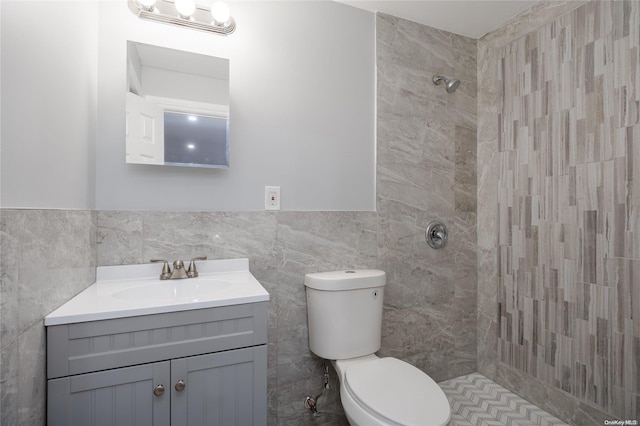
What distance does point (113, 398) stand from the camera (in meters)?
0.95

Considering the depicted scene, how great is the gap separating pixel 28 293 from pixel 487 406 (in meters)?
2.16

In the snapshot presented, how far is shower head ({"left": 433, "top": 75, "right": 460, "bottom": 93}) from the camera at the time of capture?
188 cm

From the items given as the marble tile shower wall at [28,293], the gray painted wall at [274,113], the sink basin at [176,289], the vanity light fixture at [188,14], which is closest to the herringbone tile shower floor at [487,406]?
the gray painted wall at [274,113]

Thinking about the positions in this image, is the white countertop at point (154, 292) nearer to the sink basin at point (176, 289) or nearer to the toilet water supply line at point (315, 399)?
the sink basin at point (176, 289)

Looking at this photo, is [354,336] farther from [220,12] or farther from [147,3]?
[147,3]

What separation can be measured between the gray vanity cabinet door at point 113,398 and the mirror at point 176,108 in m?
0.84

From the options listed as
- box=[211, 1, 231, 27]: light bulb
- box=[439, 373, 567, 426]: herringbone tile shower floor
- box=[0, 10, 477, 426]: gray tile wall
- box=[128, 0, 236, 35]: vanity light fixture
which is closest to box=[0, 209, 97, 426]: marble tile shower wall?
box=[0, 10, 477, 426]: gray tile wall

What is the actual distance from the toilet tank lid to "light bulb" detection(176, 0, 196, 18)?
1.31m

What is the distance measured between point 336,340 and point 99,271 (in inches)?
42.8

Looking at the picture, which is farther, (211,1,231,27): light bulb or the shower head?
the shower head

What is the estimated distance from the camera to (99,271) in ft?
4.38

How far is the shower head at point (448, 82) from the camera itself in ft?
6.16

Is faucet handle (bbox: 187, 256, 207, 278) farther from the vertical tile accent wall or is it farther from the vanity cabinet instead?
the vertical tile accent wall

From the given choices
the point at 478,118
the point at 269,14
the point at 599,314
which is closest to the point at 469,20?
the point at 478,118
